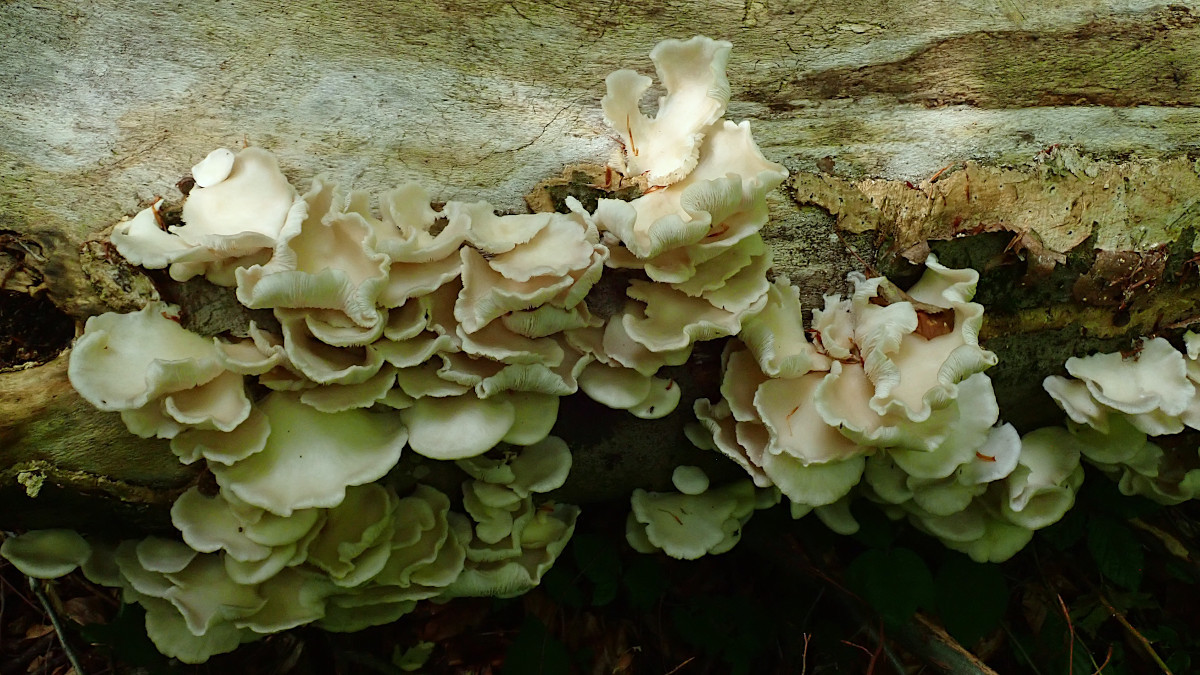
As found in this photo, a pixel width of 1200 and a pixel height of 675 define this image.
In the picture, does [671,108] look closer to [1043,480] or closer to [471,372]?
[471,372]

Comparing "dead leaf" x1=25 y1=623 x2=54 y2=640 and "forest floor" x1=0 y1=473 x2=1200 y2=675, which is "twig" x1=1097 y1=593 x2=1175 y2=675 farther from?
"dead leaf" x1=25 y1=623 x2=54 y2=640

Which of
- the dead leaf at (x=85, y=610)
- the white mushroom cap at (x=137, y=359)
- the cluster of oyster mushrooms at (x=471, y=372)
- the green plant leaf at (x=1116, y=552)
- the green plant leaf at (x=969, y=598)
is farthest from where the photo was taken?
the dead leaf at (x=85, y=610)

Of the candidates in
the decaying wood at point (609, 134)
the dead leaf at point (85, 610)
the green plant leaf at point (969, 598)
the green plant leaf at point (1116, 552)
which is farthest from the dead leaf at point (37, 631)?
the green plant leaf at point (1116, 552)

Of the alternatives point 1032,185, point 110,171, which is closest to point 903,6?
point 1032,185

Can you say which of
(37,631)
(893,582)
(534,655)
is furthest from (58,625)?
(893,582)

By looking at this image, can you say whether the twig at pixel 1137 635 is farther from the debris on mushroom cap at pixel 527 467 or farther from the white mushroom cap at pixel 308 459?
the white mushroom cap at pixel 308 459

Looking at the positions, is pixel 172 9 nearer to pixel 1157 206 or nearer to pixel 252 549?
pixel 252 549
